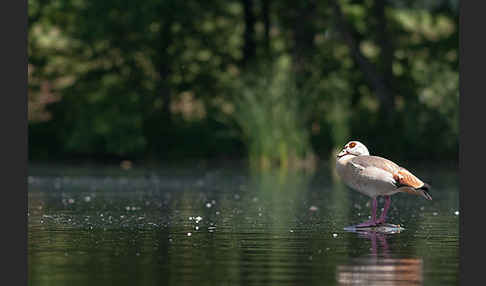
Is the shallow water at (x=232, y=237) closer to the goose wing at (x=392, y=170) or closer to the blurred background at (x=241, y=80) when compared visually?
the goose wing at (x=392, y=170)

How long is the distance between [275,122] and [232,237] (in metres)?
23.3

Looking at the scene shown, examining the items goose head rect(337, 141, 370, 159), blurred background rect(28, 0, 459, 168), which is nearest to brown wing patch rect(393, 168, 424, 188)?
goose head rect(337, 141, 370, 159)

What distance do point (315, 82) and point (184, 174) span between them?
A: 550 inches

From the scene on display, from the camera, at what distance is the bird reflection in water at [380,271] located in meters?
10.1

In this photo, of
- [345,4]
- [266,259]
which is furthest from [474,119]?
[345,4]

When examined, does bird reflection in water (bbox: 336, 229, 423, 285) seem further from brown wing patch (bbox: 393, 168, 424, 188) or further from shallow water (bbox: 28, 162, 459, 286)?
brown wing patch (bbox: 393, 168, 424, 188)

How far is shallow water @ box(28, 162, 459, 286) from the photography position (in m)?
10.5

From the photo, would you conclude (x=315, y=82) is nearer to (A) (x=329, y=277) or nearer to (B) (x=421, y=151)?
(B) (x=421, y=151)

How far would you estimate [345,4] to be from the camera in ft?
152

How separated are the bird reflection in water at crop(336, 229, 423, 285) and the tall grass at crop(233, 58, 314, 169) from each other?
24.6 meters

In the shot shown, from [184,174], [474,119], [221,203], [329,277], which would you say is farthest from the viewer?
[184,174]

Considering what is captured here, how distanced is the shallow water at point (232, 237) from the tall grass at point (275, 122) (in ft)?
38.5

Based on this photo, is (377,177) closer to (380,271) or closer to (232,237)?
(232,237)

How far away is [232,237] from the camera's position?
13.9 metres
